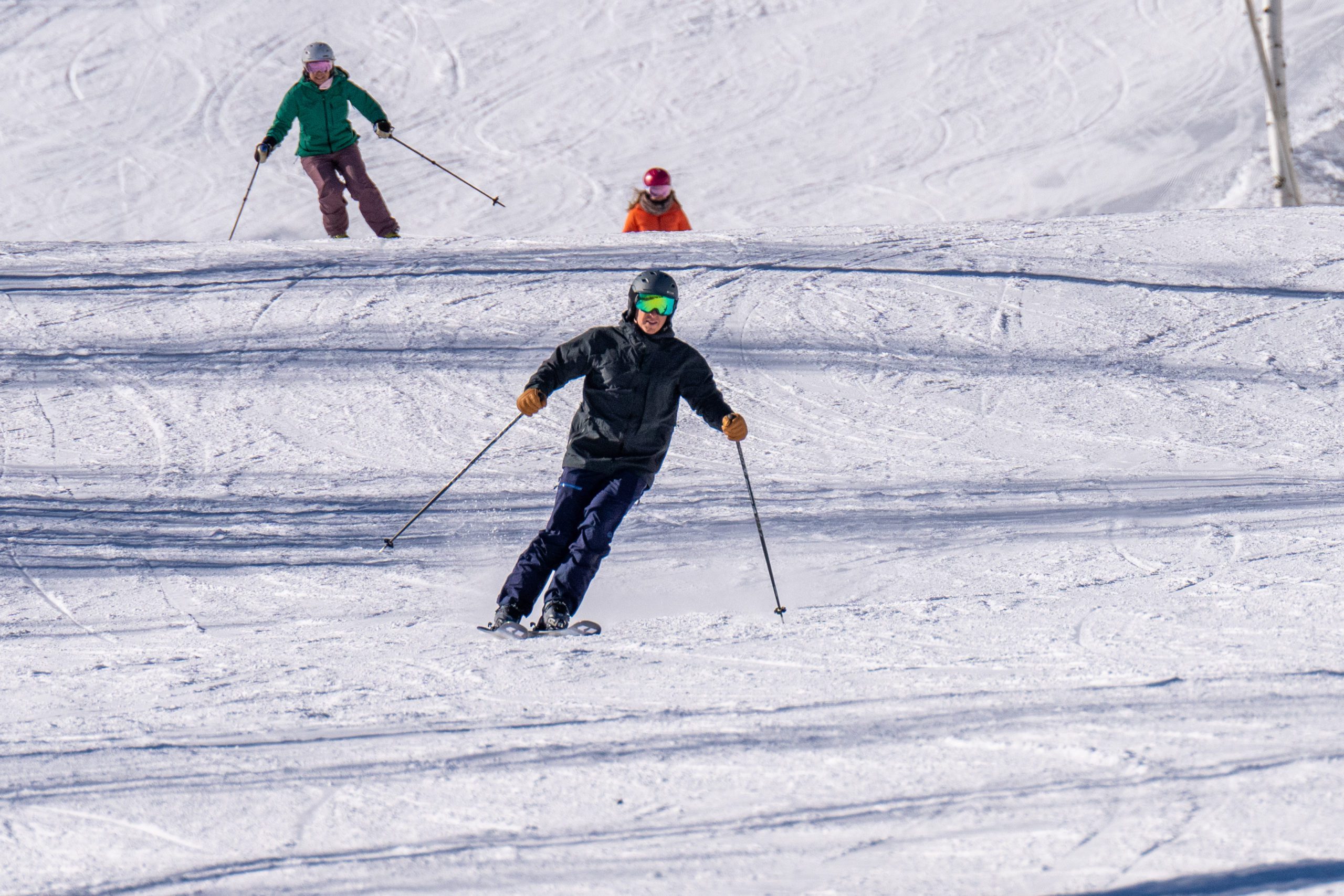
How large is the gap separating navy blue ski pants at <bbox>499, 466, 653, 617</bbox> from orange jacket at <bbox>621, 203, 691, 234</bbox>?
515 centimetres

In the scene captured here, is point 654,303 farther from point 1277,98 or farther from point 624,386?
point 1277,98

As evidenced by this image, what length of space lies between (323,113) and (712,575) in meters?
5.50

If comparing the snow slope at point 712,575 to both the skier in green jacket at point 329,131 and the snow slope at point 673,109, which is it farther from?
the snow slope at point 673,109

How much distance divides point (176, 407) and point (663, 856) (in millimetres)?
5211

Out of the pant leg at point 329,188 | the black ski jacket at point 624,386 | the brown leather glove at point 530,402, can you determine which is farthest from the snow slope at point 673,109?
the brown leather glove at point 530,402

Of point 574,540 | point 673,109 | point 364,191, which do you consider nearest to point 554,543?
point 574,540

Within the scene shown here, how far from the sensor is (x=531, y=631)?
476 centimetres

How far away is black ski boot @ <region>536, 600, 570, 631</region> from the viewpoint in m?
4.79

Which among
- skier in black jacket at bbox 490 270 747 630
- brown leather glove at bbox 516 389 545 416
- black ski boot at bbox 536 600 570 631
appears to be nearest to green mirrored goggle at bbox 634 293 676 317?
skier in black jacket at bbox 490 270 747 630

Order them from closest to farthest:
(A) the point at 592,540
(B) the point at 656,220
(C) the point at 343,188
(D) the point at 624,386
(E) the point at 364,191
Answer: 1. (A) the point at 592,540
2. (D) the point at 624,386
3. (E) the point at 364,191
4. (C) the point at 343,188
5. (B) the point at 656,220

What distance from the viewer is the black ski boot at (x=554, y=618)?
479cm

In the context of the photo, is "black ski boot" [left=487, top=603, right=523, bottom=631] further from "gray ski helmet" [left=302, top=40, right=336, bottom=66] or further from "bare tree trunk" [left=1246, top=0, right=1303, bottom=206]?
"bare tree trunk" [left=1246, top=0, right=1303, bottom=206]

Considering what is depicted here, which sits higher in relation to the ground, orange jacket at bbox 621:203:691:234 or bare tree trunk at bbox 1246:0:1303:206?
bare tree trunk at bbox 1246:0:1303:206

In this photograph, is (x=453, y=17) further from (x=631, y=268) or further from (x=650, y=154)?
(x=631, y=268)
